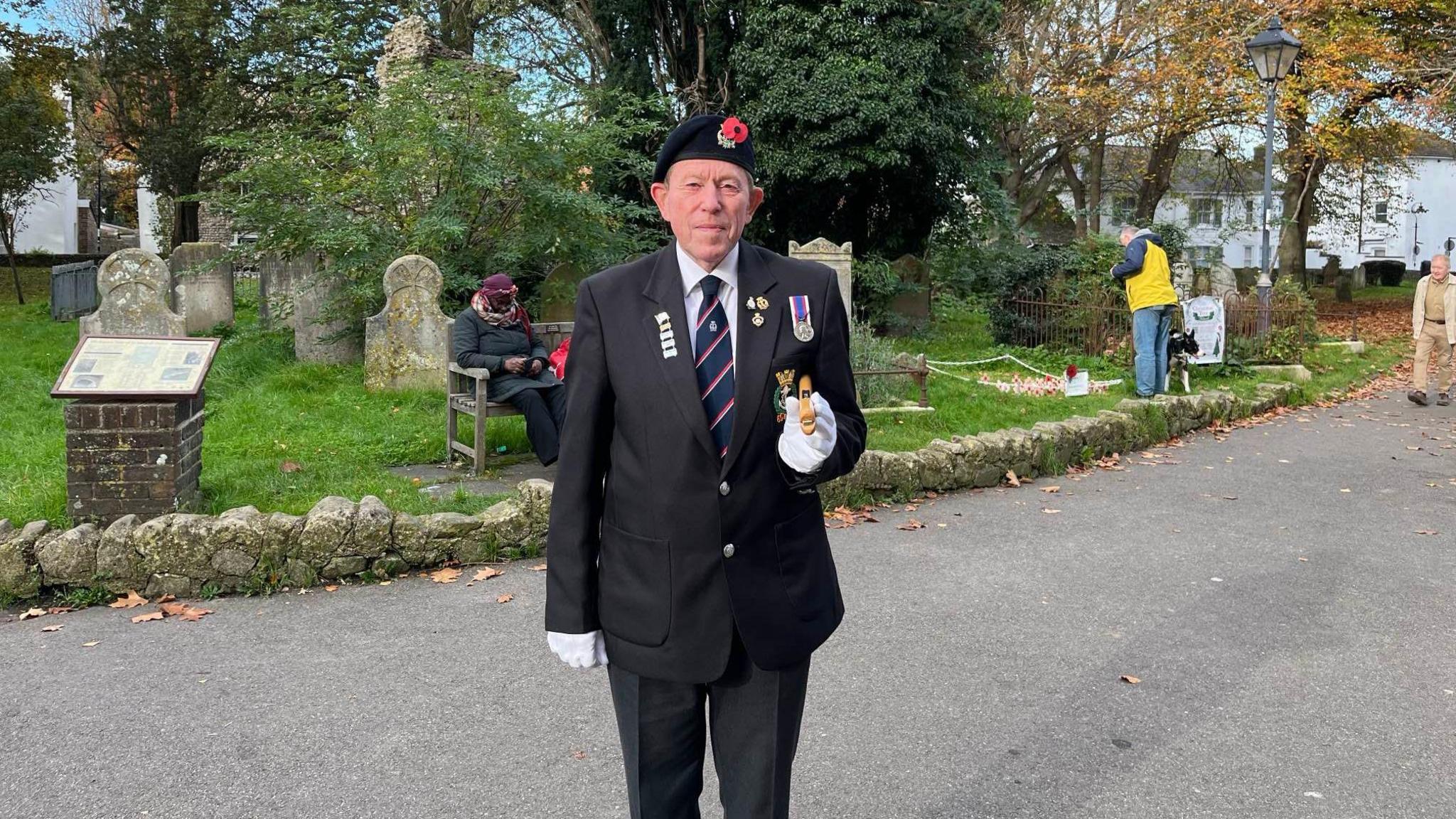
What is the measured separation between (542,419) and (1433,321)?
1165 cm

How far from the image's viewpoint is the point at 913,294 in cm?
2022

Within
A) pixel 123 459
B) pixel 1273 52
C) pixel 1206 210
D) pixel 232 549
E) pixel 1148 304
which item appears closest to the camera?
pixel 232 549

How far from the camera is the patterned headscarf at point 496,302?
9.04 m

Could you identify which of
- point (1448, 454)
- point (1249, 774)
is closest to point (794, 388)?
point (1249, 774)

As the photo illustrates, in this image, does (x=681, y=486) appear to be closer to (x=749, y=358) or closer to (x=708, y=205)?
(x=749, y=358)

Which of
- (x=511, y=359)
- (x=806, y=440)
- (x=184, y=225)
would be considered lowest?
(x=511, y=359)

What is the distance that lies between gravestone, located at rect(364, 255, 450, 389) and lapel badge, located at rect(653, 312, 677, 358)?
946cm

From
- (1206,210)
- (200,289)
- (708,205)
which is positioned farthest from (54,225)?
(708,205)

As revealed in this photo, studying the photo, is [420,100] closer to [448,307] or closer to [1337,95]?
[448,307]

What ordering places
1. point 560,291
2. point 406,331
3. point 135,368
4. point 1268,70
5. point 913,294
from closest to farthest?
point 135,368 < point 406,331 < point 560,291 < point 1268,70 < point 913,294

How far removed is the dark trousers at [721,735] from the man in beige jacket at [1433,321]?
14.1m

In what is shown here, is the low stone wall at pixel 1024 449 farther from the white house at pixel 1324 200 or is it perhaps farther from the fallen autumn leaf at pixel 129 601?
the white house at pixel 1324 200

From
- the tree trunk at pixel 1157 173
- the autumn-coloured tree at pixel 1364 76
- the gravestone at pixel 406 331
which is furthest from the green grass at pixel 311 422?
the tree trunk at pixel 1157 173

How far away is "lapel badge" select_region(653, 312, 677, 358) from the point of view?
2.60 metres
